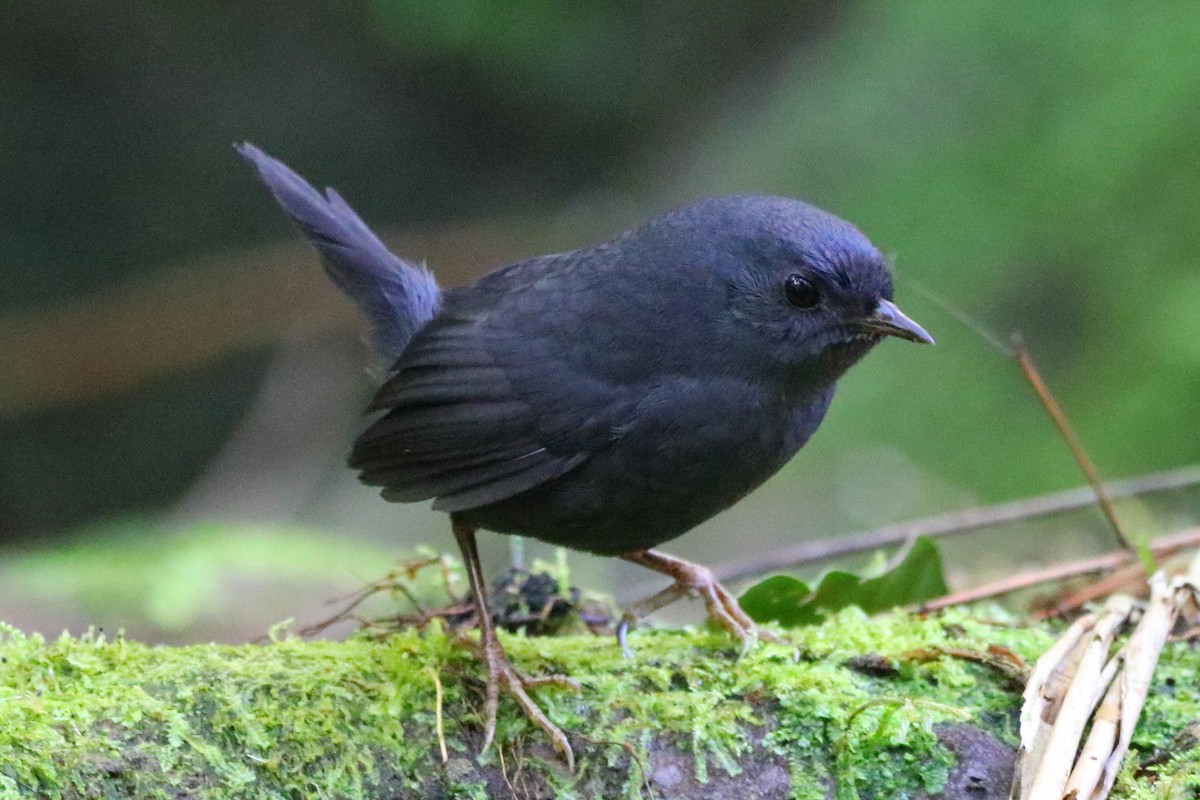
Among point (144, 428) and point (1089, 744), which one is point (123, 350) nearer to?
point (144, 428)

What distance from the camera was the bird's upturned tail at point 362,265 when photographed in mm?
3541

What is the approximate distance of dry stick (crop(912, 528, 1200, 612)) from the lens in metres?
3.27

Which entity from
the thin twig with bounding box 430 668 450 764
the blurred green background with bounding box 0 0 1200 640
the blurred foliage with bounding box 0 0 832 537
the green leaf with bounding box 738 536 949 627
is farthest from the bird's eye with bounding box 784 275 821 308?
the blurred foliage with bounding box 0 0 832 537

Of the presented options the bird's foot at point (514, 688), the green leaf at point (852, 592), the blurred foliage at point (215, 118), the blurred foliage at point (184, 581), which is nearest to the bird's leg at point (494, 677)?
the bird's foot at point (514, 688)

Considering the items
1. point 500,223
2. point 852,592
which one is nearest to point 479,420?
point 852,592

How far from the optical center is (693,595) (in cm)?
315

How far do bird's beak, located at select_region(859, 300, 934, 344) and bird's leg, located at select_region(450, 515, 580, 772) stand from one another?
106 centimetres

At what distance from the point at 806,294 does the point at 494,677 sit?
3.67 feet

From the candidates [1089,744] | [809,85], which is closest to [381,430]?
[1089,744]

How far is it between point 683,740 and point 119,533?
520 centimetres

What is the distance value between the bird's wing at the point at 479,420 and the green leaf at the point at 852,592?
2.65 ft

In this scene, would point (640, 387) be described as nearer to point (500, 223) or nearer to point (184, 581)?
point (184, 581)

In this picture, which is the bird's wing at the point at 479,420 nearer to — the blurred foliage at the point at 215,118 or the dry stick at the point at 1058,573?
the dry stick at the point at 1058,573

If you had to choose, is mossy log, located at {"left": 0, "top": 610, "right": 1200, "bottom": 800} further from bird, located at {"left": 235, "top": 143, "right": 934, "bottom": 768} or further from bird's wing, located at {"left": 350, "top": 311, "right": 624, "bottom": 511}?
bird's wing, located at {"left": 350, "top": 311, "right": 624, "bottom": 511}
